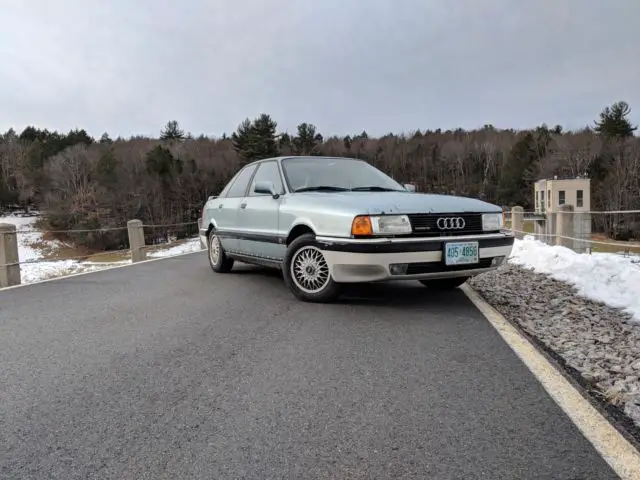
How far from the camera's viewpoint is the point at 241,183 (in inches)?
283

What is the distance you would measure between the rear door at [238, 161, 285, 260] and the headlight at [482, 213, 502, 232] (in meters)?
2.11

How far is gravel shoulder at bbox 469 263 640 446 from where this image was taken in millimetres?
2512

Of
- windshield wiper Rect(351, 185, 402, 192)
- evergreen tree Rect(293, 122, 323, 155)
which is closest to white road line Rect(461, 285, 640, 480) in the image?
windshield wiper Rect(351, 185, 402, 192)

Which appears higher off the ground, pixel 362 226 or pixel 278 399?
pixel 362 226

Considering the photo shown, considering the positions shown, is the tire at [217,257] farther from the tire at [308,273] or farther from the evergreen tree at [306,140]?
the evergreen tree at [306,140]

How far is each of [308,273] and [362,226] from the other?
2.93 feet

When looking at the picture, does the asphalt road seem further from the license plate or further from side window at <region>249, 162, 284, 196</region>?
side window at <region>249, 162, 284, 196</region>

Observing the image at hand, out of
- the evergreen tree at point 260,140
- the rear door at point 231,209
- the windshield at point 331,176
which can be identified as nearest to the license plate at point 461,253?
the windshield at point 331,176

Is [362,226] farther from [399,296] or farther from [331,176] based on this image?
[331,176]

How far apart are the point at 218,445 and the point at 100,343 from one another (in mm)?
2063

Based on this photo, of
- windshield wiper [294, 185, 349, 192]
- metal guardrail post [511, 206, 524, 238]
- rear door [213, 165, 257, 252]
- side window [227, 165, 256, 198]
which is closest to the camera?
windshield wiper [294, 185, 349, 192]

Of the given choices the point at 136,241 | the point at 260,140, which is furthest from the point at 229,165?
the point at 136,241

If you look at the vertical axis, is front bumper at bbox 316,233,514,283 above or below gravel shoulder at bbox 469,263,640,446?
above

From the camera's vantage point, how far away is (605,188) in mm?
64812
